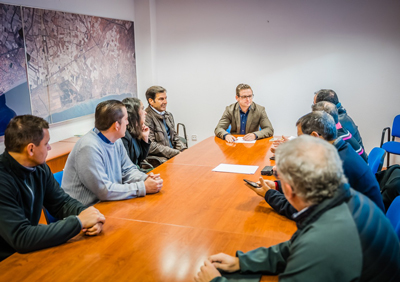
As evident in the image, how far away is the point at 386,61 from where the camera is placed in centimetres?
501

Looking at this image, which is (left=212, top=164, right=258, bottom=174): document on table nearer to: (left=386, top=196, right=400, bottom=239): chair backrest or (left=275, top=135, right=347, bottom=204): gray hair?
(left=386, top=196, right=400, bottom=239): chair backrest

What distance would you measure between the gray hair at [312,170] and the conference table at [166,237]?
452mm

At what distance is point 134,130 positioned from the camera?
3.15 meters

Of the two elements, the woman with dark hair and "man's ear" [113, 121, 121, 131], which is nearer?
"man's ear" [113, 121, 121, 131]

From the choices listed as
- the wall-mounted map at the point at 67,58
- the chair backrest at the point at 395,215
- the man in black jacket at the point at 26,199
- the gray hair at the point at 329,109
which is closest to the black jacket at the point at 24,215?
the man in black jacket at the point at 26,199

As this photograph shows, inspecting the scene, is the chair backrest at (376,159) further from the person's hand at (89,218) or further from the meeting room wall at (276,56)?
the meeting room wall at (276,56)

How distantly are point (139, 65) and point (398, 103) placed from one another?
4049mm

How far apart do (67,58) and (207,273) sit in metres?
3.65

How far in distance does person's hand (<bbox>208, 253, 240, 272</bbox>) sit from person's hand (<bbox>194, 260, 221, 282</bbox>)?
4cm

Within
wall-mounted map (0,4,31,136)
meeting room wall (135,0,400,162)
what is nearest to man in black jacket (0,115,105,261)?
wall-mounted map (0,4,31,136)

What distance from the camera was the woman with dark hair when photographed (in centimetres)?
310

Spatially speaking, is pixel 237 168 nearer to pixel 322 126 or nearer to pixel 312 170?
pixel 322 126

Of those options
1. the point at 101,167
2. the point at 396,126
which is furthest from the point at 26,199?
the point at 396,126

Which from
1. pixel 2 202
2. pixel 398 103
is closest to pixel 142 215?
pixel 2 202
